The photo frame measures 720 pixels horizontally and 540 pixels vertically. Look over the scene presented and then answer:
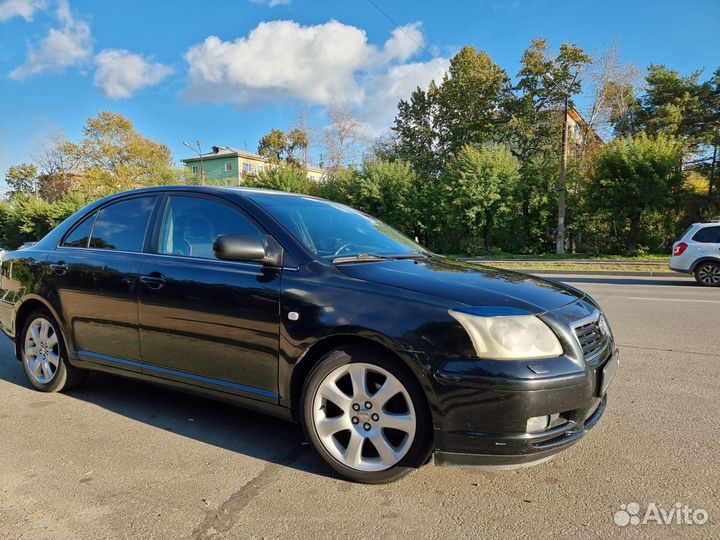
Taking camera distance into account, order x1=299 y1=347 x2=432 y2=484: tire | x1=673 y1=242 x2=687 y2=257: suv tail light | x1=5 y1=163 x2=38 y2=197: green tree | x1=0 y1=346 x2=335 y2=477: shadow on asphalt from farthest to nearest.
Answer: x1=5 y1=163 x2=38 y2=197: green tree < x1=673 y1=242 x2=687 y2=257: suv tail light < x1=0 y1=346 x2=335 y2=477: shadow on asphalt < x1=299 y1=347 x2=432 y2=484: tire

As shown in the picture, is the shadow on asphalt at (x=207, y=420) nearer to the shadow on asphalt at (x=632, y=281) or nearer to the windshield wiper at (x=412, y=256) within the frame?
the windshield wiper at (x=412, y=256)

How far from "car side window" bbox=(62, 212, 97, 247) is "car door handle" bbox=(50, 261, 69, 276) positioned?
0.20 m

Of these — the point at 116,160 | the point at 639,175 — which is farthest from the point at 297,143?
the point at 639,175

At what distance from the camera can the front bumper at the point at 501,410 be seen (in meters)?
2.42

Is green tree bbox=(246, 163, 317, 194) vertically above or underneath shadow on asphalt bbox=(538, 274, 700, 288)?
above

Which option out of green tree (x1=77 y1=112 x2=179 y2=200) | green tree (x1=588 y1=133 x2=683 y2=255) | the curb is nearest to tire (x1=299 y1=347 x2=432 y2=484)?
the curb

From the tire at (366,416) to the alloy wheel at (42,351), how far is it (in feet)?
8.69

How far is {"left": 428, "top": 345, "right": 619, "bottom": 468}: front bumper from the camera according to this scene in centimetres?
242

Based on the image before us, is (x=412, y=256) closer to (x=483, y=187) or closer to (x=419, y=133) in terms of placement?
(x=483, y=187)

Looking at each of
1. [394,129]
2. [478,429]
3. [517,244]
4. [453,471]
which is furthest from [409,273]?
[394,129]

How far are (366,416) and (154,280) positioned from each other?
5.87ft

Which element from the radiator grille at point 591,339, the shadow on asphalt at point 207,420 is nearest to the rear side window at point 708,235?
the radiator grille at point 591,339

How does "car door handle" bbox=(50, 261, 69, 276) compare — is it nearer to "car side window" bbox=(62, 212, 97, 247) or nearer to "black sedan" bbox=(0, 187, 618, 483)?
"black sedan" bbox=(0, 187, 618, 483)

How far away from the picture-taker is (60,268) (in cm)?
416
